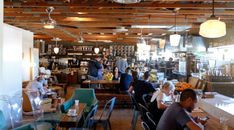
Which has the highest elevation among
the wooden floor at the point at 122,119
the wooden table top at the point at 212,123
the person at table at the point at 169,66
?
the person at table at the point at 169,66

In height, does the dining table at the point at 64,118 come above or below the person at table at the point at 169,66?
below

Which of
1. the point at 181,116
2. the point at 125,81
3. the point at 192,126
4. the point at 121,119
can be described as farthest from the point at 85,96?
the point at 192,126

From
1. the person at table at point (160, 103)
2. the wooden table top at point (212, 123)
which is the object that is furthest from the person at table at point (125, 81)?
the wooden table top at point (212, 123)

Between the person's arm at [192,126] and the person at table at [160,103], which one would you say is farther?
the person at table at [160,103]

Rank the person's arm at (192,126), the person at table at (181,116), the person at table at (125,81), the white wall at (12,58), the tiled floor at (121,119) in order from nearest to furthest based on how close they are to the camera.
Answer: the person's arm at (192,126), the person at table at (181,116), the tiled floor at (121,119), the white wall at (12,58), the person at table at (125,81)

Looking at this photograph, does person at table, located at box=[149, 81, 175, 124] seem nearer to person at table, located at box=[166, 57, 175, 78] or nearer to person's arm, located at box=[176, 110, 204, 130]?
person's arm, located at box=[176, 110, 204, 130]

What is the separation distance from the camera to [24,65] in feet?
36.7

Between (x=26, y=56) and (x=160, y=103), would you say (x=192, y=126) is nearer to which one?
(x=160, y=103)

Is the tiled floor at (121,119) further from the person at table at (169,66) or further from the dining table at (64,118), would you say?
the person at table at (169,66)

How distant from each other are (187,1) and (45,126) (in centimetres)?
353

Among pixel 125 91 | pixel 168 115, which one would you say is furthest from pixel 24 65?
pixel 168 115

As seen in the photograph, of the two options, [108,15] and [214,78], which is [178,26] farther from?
[108,15]

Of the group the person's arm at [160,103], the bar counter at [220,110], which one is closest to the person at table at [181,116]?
the bar counter at [220,110]

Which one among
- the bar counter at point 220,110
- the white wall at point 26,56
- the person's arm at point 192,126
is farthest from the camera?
the white wall at point 26,56
